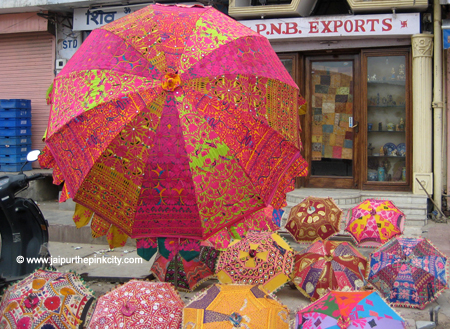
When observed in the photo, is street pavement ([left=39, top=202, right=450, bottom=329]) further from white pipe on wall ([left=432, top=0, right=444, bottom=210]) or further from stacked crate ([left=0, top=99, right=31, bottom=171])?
stacked crate ([left=0, top=99, right=31, bottom=171])

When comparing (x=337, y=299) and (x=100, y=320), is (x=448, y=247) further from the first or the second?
(x=100, y=320)

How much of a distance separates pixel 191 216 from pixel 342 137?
6416 millimetres

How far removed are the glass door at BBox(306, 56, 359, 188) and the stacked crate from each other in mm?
6583

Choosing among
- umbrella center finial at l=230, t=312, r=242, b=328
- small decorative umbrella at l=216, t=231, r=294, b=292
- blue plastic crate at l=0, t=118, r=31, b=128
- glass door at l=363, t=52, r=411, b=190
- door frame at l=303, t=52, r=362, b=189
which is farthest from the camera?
blue plastic crate at l=0, t=118, r=31, b=128

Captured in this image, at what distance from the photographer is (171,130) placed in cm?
306

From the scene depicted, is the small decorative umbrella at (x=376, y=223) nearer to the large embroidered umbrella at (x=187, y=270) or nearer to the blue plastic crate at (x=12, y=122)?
the large embroidered umbrella at (x=187, y=270)

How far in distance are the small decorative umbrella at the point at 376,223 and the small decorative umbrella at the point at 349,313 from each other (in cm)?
228

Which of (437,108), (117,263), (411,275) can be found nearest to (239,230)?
(411,275)

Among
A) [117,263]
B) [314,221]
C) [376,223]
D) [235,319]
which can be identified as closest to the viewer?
[235,319]

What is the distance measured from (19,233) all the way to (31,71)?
783 centimetres

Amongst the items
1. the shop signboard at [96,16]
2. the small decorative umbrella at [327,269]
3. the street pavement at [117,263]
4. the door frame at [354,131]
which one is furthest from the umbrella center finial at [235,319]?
the shop signboard at [96,16]

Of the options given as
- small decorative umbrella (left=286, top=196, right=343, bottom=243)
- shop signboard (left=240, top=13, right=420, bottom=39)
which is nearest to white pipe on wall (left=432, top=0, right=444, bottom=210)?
shop signboard (left=240, top=13, right=420, bottom=39)

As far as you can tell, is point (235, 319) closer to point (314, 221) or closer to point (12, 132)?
point (314, 221)

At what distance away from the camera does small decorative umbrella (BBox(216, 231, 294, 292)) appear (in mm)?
4164
